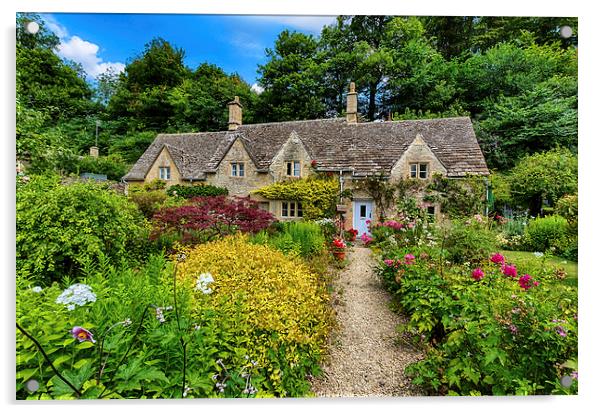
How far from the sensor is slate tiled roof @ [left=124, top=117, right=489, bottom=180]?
18.9 feet

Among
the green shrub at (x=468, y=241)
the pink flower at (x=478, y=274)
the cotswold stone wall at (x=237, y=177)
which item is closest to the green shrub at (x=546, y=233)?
the green shrub at (x=468, y=241)

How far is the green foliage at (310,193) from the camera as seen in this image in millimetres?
7451

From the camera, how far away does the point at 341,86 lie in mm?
4441

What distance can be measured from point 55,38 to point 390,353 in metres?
5.46

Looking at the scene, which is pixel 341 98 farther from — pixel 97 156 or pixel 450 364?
pixel 97 156

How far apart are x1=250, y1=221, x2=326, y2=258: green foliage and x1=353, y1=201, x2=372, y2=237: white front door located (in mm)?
1141

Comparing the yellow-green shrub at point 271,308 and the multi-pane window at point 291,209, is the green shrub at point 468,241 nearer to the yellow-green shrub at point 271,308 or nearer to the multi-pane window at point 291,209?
the yellow-green shrub at point 271,308

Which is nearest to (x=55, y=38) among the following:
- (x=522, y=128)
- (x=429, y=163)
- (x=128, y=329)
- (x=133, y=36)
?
(x=133, y=36)

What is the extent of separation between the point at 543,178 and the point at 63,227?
6202 millimetres

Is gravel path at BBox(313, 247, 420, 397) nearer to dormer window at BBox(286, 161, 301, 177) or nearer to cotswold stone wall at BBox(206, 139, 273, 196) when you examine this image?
cotswold stone wall at BBox(206, 139, 273, 196)

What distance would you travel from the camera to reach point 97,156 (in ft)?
16.8

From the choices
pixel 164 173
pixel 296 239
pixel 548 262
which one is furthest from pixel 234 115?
pixel 548 262

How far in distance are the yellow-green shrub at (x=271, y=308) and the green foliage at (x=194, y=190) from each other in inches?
133

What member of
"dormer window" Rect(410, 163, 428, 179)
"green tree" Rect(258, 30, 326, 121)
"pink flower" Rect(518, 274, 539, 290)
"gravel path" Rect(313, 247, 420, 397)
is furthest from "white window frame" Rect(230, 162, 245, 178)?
"pink flower" Rect(518, 274, 539, 290)
